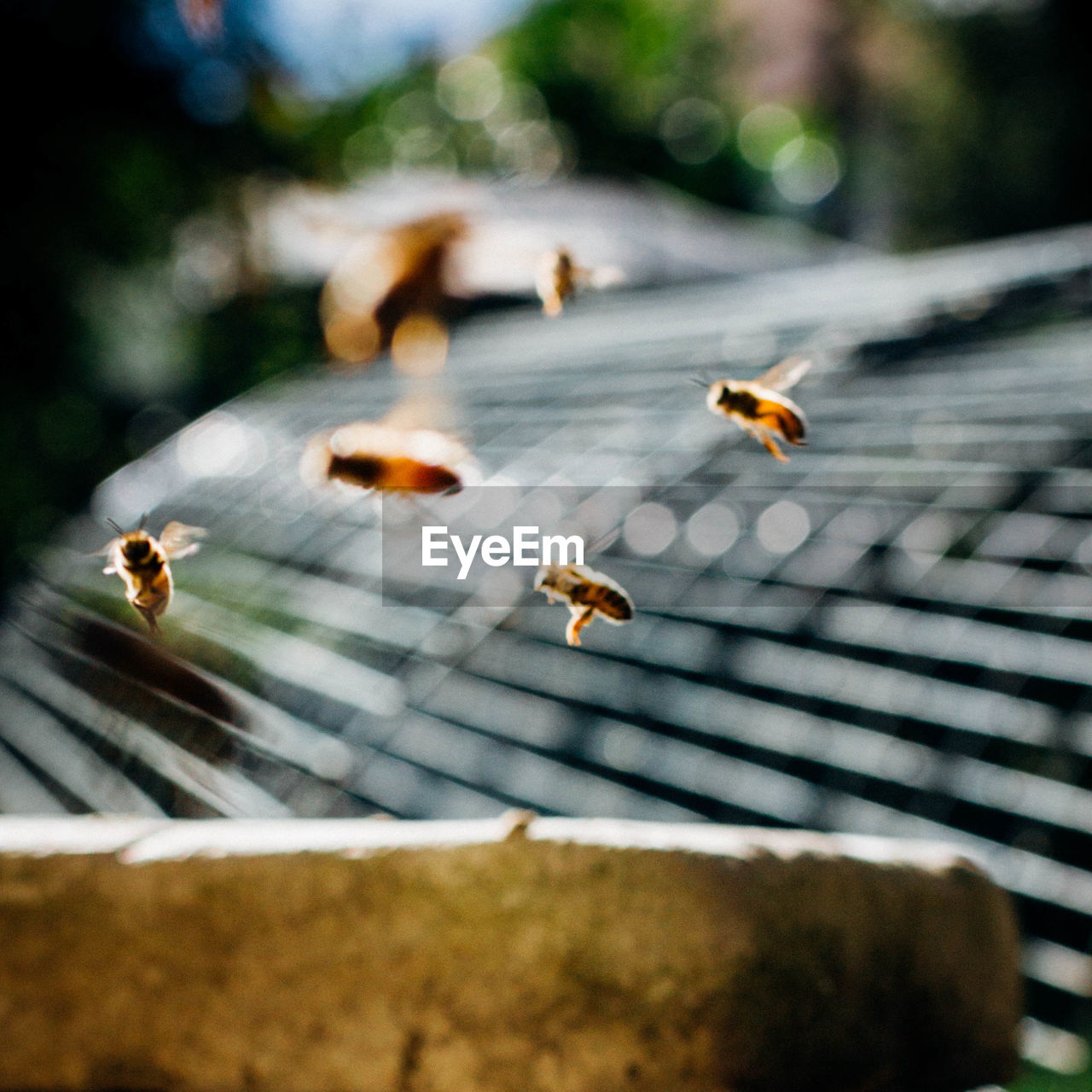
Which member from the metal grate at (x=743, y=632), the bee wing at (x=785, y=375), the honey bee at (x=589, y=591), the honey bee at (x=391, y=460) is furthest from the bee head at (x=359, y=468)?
the metal grate at (x=743, y=632)

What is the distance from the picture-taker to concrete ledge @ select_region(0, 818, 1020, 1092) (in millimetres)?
473

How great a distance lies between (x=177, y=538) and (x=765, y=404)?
0.32 m

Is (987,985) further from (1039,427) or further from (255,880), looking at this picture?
(1039,427)

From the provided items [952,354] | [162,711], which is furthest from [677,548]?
[162,711]

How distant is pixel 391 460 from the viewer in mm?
458

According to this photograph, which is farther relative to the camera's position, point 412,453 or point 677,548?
point 677,548

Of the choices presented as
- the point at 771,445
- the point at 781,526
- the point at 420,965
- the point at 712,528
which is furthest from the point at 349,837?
the point at 712,528

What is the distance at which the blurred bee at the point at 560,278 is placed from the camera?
56cm

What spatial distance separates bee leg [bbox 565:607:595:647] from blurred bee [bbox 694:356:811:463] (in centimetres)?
13

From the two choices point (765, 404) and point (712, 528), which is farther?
point (712, 528)

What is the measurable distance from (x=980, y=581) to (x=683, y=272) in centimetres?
337

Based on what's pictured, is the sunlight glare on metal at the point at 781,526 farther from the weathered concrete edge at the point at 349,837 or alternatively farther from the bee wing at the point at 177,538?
the bee wing at the point at 177,538

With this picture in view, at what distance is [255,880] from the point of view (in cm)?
49

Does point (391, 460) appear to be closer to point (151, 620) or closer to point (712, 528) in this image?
point (151, 620)
